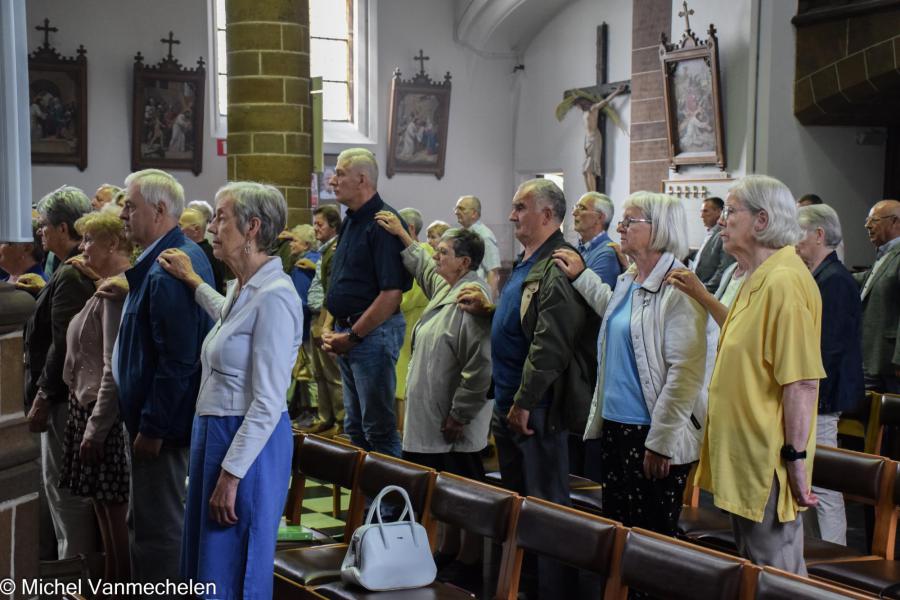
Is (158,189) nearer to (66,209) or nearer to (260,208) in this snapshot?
(260,208)

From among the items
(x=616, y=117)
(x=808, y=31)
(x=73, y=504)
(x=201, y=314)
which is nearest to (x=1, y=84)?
(x=201, y=314)

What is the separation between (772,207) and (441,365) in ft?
6.09

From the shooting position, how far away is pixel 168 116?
13859mm

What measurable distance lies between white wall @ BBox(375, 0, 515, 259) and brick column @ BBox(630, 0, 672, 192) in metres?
3.56

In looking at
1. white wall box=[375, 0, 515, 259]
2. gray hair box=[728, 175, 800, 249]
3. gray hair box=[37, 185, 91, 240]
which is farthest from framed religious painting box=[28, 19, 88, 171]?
gray hair box=[728, 175, 800, 249]

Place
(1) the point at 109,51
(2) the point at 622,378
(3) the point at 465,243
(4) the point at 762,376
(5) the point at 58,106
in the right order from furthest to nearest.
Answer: (1) the point at 109,51, (5) the point at 58,106, (3) the point at 465,243, (2) the point at 622,378, (4) the point at 762,376

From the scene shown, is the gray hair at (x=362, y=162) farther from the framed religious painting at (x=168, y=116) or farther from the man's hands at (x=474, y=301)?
the framed religious painting at (x=168, y=116)

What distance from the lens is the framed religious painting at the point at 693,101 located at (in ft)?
33.2

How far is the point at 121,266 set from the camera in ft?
13.5

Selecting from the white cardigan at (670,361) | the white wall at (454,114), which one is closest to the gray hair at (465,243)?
the white cardigan at (670,361)

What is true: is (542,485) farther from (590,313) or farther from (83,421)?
(83,421)

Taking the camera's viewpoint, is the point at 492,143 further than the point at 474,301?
Answer: Yes

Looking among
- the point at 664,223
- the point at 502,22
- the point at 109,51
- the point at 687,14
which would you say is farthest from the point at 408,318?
the point at 502,22

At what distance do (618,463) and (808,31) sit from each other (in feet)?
22.9
